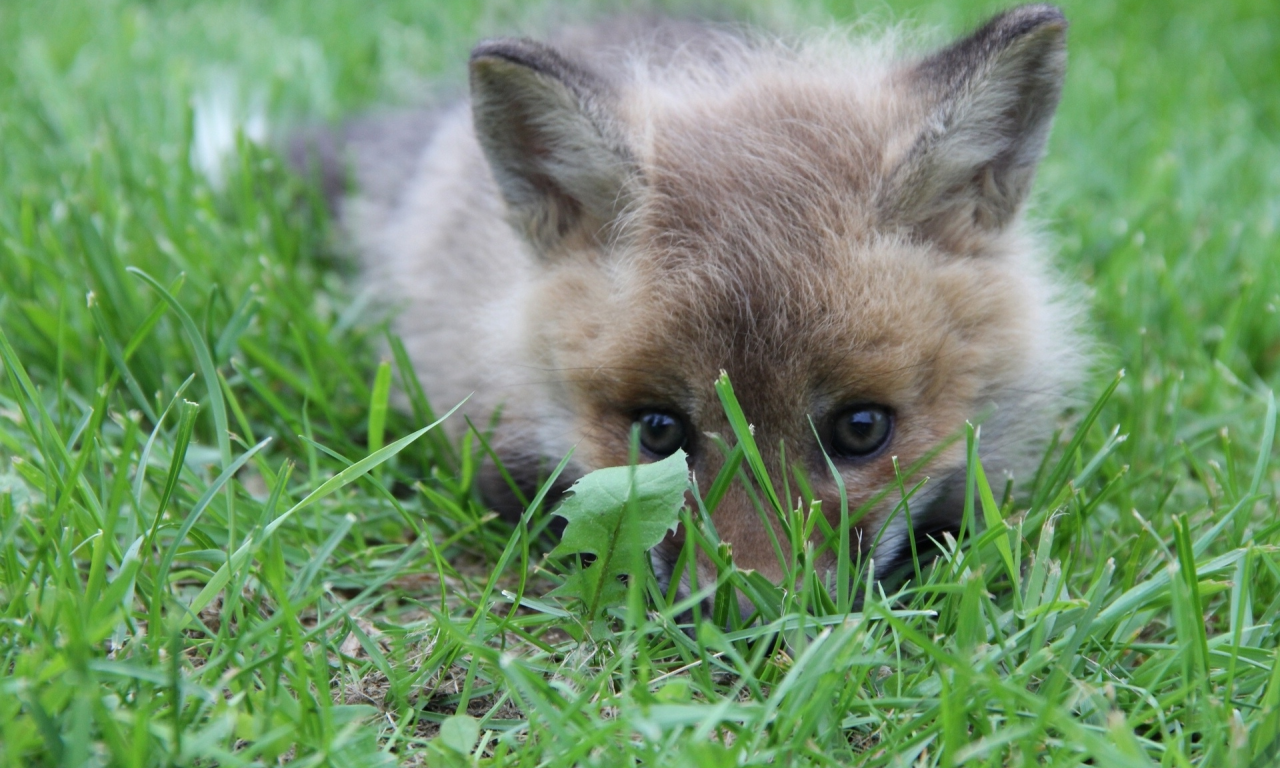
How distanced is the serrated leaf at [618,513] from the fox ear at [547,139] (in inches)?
33.1

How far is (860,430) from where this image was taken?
2.49 m

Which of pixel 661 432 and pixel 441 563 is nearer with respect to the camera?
pixel 441 563

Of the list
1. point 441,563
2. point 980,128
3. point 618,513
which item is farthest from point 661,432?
point 980,128

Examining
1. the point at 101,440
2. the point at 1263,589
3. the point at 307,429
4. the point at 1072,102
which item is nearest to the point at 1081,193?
the point at 1072,102

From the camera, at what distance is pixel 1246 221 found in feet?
14.5

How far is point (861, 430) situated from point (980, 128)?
84 cm

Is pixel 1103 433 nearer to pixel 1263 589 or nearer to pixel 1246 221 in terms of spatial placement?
pixel 1263 589

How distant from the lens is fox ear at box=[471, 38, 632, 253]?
268 centimetres

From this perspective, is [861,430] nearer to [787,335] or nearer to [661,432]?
[787,335]

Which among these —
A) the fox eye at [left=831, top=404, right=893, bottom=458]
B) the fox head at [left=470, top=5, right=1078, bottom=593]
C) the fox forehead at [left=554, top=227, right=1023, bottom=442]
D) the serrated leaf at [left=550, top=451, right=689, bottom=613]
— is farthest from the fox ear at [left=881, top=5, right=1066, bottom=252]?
the serrated leaf at [left=550, top=451, right=689, bottom=613]

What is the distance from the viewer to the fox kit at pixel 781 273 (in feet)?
8.00

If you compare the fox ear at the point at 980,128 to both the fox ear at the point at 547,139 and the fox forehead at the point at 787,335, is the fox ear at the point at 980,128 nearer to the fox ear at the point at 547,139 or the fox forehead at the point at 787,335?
the fox forehead at the point at 787,335

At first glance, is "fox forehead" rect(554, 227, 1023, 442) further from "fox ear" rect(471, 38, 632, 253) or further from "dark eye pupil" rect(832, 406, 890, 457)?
"fox ear" rect(471, 38, 632, 253)

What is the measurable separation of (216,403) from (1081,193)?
3.98 m
